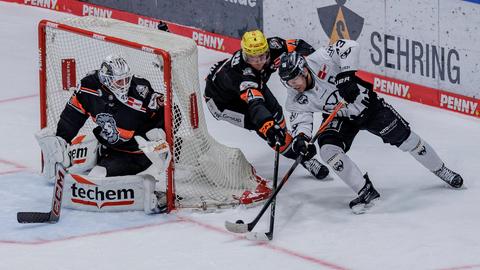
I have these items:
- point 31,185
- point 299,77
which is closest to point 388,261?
point 299,77

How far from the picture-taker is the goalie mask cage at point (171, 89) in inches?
343

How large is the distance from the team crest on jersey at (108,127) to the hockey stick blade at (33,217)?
0.69 m

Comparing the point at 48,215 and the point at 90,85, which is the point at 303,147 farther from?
the point at 48,215

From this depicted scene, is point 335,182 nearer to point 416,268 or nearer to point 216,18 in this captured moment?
point 416,268

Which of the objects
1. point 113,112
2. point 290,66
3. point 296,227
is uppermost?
point 290,66

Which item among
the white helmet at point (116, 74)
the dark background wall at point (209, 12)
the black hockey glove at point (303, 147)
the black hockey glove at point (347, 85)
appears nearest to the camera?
the black hockey glove at point (303, 147)

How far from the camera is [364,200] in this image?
28.3ft

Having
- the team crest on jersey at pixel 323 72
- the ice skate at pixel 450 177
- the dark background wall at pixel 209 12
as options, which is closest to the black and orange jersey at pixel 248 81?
the team crest on jersey at pixel 323 72

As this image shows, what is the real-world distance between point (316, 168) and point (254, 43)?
40.9 inches

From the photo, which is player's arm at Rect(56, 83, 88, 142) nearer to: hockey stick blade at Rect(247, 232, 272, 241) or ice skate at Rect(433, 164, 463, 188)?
hockey stick blade at Rect(247, 232, 272, 241)

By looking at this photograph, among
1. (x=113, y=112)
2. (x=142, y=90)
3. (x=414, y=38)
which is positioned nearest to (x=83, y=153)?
(x=113, y=112)

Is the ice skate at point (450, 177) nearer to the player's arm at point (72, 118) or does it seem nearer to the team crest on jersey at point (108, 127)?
the team crest on jersey at point (108, 127)

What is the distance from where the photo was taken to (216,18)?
494 inches

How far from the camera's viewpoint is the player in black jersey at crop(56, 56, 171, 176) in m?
8.72
